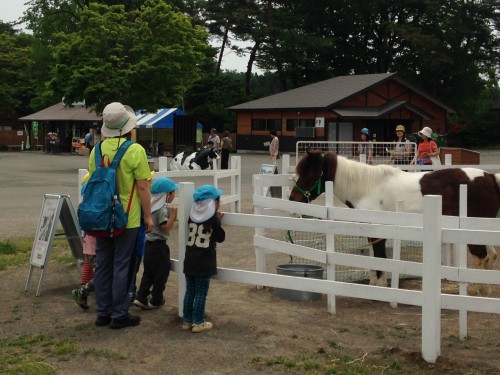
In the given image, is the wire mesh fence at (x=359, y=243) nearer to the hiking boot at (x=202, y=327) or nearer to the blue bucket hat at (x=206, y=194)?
the blue bucket hat at (x=206, y=194)

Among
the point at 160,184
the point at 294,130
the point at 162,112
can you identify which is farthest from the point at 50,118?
the point at 160,184

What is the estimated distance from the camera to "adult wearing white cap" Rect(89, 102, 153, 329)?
5988mm

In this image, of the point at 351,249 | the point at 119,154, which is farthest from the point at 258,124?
the point at 119,154

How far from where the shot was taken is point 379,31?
64.8 metres

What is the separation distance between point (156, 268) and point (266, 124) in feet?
143

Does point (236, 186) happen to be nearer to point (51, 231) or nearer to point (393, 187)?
point (393, 187)

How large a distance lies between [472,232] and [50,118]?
170ft

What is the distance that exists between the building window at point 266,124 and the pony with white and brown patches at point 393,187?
4102 centimetres

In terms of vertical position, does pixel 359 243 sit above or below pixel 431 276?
below

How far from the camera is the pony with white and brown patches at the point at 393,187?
7.58 m

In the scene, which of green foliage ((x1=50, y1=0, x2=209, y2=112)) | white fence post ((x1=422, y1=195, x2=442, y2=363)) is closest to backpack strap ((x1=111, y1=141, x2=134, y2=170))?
white fence post ((x1=422, y1=195, x2=442, y2=363))

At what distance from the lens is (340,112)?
145 ft

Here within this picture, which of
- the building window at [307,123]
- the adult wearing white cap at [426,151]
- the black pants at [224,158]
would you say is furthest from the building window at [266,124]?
the adult wearing white cap at [426,151]

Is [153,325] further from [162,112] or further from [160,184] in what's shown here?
[162,112]
